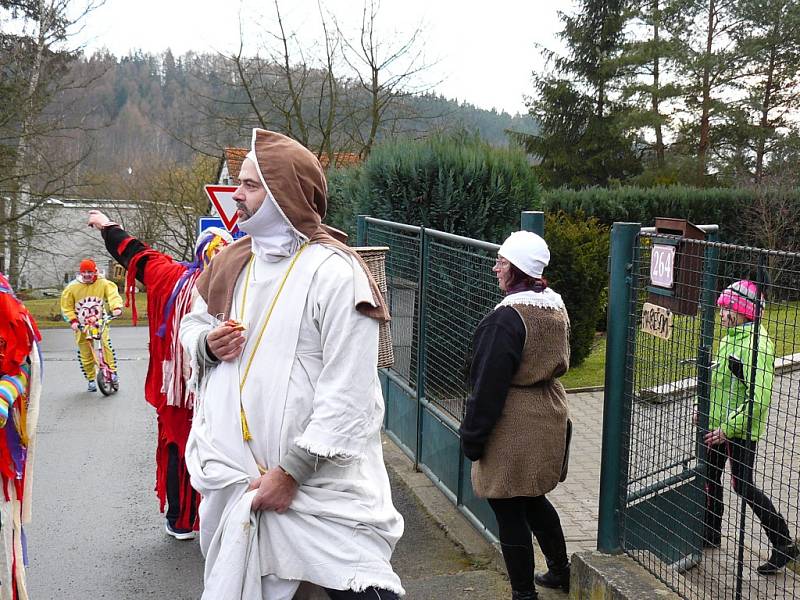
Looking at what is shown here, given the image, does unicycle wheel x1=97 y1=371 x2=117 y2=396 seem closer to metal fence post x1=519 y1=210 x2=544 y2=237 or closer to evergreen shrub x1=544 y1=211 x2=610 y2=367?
evergreen shrub x1=544 y1=211 x2=610 y2=367

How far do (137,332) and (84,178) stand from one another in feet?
20.7

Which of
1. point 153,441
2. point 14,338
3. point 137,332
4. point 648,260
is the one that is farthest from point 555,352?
point 137,332

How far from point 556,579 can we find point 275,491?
7.93ft

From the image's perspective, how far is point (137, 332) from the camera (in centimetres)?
2364

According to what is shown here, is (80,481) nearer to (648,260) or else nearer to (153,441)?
(153,441)

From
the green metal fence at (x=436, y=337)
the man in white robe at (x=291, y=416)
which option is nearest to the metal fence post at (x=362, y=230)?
the green metal fence at (x=436, y=337)

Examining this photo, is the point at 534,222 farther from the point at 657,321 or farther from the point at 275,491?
the point at 275,491

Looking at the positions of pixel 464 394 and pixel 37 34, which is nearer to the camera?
pixel 464 394

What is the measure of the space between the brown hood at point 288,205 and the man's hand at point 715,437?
148 cm

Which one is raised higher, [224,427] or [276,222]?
[276,222]

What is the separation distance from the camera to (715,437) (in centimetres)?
357

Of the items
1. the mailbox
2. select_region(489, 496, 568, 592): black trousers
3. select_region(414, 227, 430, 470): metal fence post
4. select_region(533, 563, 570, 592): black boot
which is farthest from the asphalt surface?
the mailbox

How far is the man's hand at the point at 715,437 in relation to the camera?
135 inches

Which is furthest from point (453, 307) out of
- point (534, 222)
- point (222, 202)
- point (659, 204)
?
point (659, 204)
